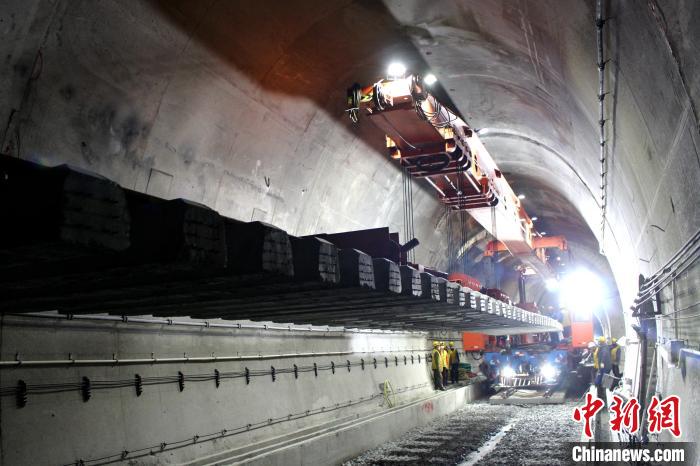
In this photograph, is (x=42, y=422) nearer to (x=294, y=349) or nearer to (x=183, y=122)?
(x=183, y=122)

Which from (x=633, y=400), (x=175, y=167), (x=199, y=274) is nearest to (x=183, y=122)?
(x=175, y=167)

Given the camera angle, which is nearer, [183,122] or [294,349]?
[183,122]

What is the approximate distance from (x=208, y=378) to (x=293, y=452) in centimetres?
150

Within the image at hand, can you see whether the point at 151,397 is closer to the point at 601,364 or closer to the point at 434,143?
the point at 434,143

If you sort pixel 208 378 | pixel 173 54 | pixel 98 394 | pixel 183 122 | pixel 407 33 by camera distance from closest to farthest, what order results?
pixel 98 394, pixel 173 54, pixel 183 122, pixel 208 378, pixel 407 33

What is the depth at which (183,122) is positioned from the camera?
7.74 metres

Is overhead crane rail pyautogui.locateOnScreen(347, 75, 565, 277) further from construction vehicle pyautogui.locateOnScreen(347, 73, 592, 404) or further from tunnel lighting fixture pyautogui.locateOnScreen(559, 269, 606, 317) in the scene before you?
tunnel lighting fixture pyautogui.locateOnScreen(559, 269, 606, 317)

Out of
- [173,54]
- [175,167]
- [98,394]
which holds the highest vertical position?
[173,54]

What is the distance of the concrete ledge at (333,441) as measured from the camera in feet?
26.8

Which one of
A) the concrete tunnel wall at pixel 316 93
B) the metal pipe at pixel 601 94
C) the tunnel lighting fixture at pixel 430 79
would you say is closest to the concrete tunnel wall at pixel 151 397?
the concrete tunnel wall at pixel 316 93

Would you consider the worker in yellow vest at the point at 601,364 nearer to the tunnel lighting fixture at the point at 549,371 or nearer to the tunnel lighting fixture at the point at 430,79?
the tunnel lighting fixture at the point at 549,371

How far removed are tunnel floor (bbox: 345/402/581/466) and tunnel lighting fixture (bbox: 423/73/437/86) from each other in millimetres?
6059

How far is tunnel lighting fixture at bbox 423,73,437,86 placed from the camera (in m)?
10.5

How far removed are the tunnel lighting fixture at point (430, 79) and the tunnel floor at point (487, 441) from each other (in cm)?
606
